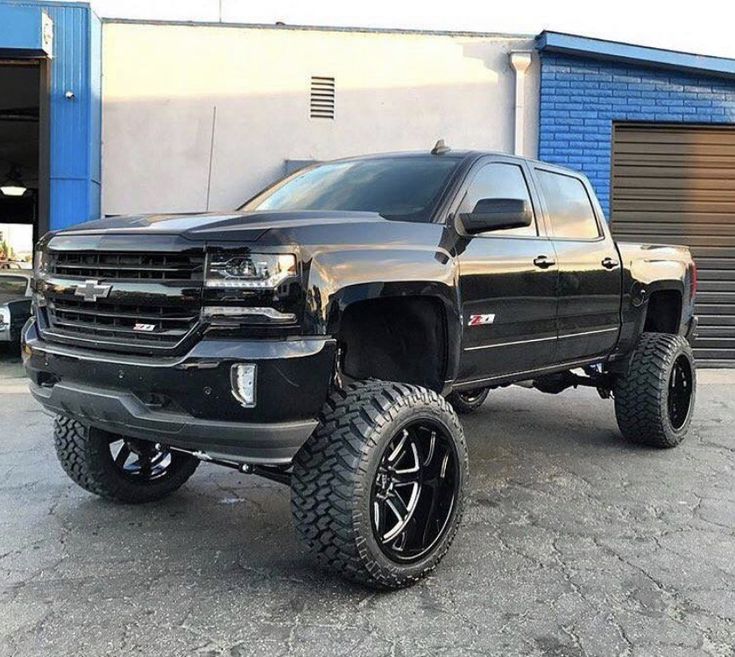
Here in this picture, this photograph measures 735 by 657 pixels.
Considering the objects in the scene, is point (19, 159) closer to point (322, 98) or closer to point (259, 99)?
point (259, 99)

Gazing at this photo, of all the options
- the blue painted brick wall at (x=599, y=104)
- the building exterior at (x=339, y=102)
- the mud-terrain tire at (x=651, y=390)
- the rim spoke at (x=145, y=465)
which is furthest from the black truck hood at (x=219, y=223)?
the blue painted brick wall at (x=599, y=104)

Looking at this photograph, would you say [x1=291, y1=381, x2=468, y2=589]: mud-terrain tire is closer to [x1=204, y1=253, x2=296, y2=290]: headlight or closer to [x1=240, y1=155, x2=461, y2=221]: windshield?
[x1=204, y1=253, x2=296, y2=290]: headlight

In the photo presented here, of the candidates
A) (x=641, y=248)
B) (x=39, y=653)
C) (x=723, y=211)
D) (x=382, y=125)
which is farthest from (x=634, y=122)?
(x=39, y=653)

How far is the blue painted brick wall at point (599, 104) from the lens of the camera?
10305 millimetres

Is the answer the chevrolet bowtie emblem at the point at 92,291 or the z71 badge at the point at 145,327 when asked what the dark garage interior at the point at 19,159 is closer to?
the chevrolet bowtie emblem at the point at 92,291

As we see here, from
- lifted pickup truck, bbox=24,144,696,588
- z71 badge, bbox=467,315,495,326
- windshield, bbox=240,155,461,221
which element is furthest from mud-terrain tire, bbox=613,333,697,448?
windshield, bbox=240,155,461,221

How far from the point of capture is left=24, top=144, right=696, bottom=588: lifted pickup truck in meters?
2.83

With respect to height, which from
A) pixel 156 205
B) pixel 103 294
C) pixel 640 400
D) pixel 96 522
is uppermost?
pixel 156 205

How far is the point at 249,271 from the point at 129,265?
567 mm

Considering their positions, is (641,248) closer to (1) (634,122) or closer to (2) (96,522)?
(2) (96,522)

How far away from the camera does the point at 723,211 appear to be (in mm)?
10578

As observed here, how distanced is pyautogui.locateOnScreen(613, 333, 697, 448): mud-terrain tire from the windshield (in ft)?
7.79

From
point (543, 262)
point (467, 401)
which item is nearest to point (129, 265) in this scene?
point (543, 262)

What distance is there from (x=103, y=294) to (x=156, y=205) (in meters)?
7.57
